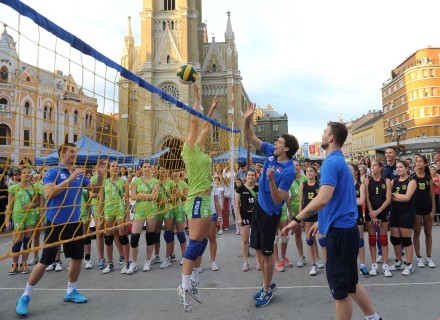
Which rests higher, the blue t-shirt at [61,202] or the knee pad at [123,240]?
the blue t-shirt at [61,202]

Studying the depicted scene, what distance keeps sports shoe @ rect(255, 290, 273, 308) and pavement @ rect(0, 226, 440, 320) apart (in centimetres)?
6

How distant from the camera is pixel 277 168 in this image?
4.42 m

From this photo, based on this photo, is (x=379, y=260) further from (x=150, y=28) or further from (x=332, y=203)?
(x=150, y=28)

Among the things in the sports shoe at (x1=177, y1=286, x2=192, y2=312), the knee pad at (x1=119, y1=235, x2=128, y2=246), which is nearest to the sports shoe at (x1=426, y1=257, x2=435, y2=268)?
the sports shoe at (x1=177, y1=286, x2=192, y2=312)

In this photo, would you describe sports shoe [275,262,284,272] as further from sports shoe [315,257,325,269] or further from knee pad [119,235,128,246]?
knee pad [119,235,128,246]

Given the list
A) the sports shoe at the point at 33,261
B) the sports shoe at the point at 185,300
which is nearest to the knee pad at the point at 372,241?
the sports shoe at the point at 185,300

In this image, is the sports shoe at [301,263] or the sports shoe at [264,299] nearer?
the sports shoe at [264,299]

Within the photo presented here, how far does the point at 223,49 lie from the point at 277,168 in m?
52.3

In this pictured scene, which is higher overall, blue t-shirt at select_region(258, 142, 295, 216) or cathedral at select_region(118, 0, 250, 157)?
cathedral at select_region(118, 0, 250, 157)

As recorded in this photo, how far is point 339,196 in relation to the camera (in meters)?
3.19

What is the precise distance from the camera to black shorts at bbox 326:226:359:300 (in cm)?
303

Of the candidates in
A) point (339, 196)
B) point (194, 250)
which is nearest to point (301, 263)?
point (194, 250)

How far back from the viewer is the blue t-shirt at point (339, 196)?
3.14 meters

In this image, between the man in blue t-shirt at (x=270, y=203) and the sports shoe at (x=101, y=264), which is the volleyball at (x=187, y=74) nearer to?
the man in blue t-shirt at (x=270, y=203)
